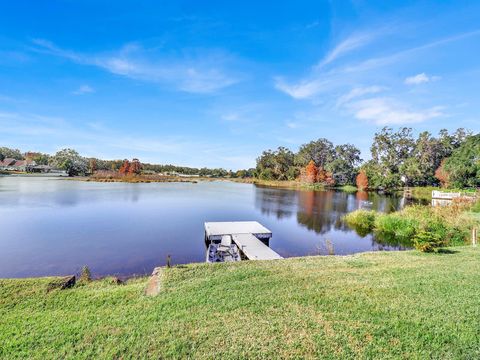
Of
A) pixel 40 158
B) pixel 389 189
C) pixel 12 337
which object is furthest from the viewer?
pixel 40 158

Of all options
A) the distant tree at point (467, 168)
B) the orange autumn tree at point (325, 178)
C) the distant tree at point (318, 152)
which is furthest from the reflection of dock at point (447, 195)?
the distant tree at point (318, 152)

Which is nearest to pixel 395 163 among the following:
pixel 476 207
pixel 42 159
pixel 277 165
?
pixel 277 165

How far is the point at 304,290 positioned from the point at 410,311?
1525 mm

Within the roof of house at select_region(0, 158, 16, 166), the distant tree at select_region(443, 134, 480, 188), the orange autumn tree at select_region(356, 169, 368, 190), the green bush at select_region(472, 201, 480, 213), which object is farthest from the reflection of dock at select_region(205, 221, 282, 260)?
the roof of house at select_region(0, 158, 16, 166)

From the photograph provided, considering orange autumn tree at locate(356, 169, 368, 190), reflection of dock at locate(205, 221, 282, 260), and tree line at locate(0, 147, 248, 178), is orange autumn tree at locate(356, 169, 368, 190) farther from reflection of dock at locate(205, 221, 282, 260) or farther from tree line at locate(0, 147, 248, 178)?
reflection of dock at locate(205, 221, 282, 260)

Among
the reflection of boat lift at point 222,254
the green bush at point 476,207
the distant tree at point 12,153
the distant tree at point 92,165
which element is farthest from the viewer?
the distant tree at point 12,153

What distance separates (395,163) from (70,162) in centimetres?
6980

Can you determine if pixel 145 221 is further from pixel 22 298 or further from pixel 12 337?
pixel 12 337

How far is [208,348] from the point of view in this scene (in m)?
2.97

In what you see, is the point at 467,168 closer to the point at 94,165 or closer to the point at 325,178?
the point at 325,178

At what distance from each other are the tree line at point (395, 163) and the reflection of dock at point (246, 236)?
30.6 meters

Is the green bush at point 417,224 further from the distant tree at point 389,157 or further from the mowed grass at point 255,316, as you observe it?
the distant tree at point 389,157

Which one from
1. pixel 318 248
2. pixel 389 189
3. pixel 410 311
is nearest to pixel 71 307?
pixel 410 311

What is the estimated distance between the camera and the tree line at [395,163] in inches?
1277
